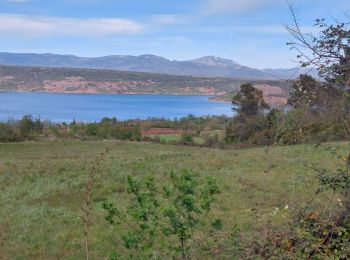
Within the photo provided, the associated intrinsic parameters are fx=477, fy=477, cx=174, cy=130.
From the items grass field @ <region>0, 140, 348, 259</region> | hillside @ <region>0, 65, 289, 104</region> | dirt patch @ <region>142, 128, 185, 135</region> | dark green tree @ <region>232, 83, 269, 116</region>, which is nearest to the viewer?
grass field @ <region>0, 140, 348, 259</region>

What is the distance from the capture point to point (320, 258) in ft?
11.0

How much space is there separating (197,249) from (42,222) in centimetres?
393

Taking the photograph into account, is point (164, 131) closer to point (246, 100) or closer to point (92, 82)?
point (246, 100)

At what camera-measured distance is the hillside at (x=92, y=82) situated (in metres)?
147

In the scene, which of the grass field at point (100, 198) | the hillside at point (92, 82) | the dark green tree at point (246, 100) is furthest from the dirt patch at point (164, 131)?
the hillside at point (92, 82)

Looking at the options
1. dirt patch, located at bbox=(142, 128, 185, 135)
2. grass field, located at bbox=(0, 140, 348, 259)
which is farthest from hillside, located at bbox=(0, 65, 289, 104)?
grass field, located at bbox=(0, 140, 348, 259)

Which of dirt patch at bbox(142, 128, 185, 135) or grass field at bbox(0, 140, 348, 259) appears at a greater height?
grass field at bbox(0, 140, 348, 259)

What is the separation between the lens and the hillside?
146750mm

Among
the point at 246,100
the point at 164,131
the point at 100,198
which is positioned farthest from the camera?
the point at 164,131

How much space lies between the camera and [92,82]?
151250 millimetres

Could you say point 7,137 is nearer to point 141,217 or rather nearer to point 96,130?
point 96,130

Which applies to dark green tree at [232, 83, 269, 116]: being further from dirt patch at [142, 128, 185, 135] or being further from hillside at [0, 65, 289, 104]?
hillside at [0, 65, 289, 104]

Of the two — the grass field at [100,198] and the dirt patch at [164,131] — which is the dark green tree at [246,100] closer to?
the dirt patch at [164,131]

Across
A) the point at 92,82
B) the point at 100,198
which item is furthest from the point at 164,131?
the point at 92,82
